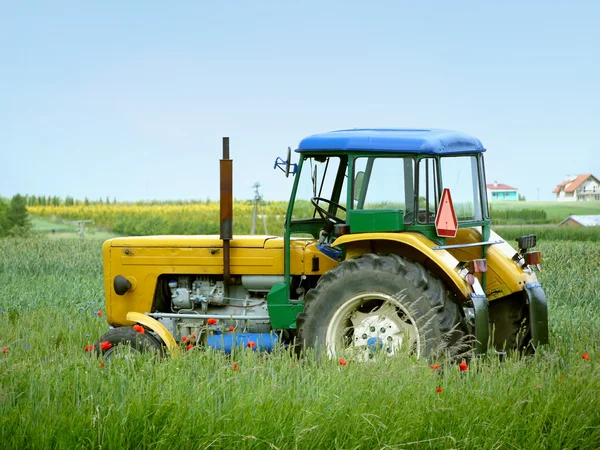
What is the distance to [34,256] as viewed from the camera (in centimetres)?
1808

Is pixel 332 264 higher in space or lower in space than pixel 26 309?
higher

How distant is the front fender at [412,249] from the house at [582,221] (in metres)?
21.1

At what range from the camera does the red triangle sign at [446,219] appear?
6617mm

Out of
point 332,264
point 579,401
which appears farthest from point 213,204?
point 579,401

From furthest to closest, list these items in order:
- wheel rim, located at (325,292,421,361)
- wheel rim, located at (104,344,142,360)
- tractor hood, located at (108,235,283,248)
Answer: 1. tractor hood, located at (108,235,283,248)
2. wheel rim, located at (325,292,421,361)
3. wheel rim, located at (104,344,142,360)

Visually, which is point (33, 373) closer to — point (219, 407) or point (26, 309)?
point (219, 407)

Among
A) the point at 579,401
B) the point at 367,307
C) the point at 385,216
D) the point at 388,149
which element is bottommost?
the point at 579,401

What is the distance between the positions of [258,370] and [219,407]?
1.01 m

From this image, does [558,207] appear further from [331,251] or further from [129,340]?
[129,340]

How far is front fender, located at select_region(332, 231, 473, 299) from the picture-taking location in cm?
640

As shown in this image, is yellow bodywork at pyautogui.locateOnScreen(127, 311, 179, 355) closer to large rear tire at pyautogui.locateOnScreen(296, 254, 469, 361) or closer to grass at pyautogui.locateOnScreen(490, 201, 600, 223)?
large rear tire at pyautogui.locateOnScreen(296, 254, 469, 361)

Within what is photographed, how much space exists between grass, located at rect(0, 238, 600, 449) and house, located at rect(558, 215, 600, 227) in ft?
70.1

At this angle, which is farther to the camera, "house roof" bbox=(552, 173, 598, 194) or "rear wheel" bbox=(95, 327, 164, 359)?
"house roof" bbox=(552, 173, 598, 194)

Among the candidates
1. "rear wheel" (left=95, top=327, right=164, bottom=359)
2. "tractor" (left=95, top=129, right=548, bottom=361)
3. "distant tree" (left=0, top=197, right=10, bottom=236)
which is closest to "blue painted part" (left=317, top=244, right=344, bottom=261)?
"tractor" (left=95, top=129, right=548, bottom=361)
